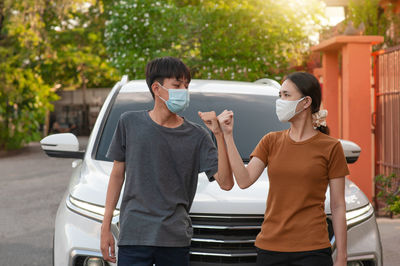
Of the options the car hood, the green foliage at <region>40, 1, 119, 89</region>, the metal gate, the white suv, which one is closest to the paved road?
the metal gate

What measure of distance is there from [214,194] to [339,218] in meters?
0.89

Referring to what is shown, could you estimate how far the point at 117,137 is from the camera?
2982 millimetres

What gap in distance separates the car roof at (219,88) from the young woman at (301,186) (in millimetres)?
2240

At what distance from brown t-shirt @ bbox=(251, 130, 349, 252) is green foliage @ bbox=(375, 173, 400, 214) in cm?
557

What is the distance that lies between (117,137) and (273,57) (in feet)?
35.8

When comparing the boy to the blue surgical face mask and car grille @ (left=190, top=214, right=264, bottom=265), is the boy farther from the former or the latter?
car grille @ (left=190, top=214, right=264, bottom=265)

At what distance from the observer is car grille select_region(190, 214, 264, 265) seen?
3475mm

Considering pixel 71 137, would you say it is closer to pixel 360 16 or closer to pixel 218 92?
pixel 218 92

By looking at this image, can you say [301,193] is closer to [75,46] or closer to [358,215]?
[358,215]

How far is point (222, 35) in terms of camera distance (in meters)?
A: 13.5

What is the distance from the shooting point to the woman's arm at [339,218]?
9.48 feet

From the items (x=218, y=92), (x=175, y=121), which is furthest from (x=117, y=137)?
(x=218, y=92)

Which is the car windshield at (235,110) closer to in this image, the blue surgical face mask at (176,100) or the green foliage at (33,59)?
the blue surgical face mask at (176,100)

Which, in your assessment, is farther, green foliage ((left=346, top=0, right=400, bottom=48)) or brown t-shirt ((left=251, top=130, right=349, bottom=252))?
green foliage ((left=346, top=0, right=400, bottom=48))
